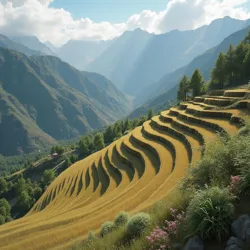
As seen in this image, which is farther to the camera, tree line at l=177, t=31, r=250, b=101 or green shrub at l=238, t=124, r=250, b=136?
tree line at l=177, t=31, r=250, b=101

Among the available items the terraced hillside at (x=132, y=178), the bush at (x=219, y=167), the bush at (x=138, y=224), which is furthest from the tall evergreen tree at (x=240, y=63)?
the bush at (x=138, y=224)

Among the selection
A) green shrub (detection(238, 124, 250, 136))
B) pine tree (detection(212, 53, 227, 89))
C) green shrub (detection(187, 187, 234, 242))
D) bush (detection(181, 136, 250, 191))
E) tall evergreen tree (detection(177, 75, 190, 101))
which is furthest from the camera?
tall evergreen tree (detection(177, 75, 190, 101))

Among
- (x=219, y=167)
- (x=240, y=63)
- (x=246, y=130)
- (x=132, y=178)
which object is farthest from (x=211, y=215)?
(x=240, y=63)

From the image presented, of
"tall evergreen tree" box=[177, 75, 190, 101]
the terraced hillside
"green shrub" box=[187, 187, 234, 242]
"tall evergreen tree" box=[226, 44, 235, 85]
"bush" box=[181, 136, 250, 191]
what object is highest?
"tall evergreen tree" box=[226, 44, 235, 85]

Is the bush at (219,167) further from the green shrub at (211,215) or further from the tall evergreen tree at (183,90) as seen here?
the tall evergreen tree at (183,90)

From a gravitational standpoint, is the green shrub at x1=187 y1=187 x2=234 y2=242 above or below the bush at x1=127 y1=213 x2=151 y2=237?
above

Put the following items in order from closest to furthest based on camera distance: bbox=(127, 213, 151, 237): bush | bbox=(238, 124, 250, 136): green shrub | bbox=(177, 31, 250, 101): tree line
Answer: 1. bbox=(127, 213, 151, 237): bush
2. bbox=(238, 124, 250, 136): green shrub
3. bbox=(177, 31, 250, 101): tree line

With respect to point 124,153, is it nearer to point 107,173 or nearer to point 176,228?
point 107,173

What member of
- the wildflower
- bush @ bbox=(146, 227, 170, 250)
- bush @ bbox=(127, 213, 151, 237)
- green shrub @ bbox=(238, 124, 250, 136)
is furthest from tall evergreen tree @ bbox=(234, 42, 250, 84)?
bush @ bbox=(146, 227, 170, 250)

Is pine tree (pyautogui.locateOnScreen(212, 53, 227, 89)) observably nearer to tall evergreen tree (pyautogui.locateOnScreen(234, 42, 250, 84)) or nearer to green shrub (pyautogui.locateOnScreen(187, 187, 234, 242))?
tall evergreen tree (pyautogui.locateOnScreen(234, 42, 250, 84))
